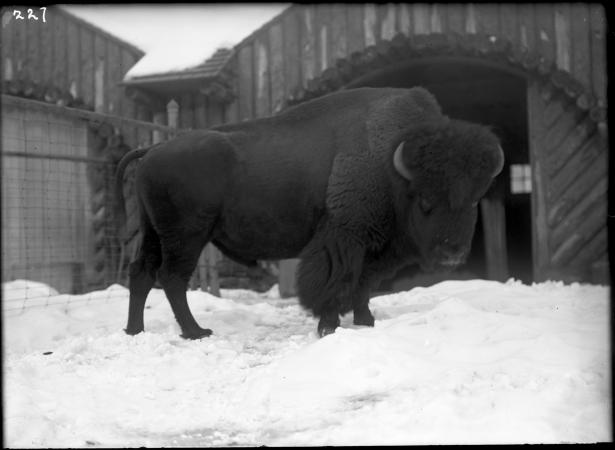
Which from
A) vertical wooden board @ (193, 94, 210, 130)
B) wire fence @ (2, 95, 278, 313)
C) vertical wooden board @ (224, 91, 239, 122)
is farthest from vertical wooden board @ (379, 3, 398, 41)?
wire fence @ (2, 95, 278, 313)

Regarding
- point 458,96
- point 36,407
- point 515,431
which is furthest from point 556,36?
point 36,407

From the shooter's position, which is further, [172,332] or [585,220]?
[585,220]

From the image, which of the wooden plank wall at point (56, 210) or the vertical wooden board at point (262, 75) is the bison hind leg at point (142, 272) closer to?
the wooden plank wall at point (56, 210)

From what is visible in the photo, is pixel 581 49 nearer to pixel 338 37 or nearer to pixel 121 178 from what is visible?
pixel 338 37

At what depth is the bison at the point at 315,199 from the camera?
13.1 feet

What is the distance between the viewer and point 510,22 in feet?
23.1

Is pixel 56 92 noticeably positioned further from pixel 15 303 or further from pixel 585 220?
pixel 585 220

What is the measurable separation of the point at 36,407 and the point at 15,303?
3.38 metres

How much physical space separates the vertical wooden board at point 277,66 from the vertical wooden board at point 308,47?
27 cm

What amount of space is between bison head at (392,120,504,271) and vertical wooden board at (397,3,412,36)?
11.9ft

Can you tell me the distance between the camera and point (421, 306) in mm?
5262

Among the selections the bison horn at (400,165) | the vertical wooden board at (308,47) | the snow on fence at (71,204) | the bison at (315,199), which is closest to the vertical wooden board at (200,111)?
the snow on fence at (71,204)

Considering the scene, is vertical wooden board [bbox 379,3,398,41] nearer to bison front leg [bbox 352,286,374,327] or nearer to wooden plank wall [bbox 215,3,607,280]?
wooden plank wall [bbox 215,3,607,280]

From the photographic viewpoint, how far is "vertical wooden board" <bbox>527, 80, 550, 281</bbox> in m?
7.29
